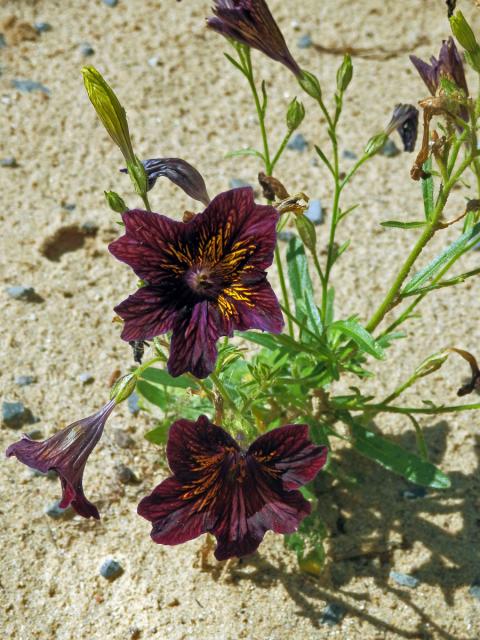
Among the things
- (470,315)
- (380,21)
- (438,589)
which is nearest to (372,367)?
(470,315)

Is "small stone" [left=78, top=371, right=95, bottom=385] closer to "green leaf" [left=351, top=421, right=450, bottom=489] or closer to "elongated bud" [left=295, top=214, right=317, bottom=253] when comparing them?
"green leaf" [left=351, top=421, right=450, bottom=489]

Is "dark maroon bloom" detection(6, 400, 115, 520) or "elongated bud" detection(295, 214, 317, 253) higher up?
"elongated bud" detection(295, 214, 317, 253)

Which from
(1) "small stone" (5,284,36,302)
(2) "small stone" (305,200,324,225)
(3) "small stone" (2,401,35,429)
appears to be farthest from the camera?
(2) "small stone" (305,200,324,225)

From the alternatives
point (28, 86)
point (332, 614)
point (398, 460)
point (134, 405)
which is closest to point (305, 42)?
point (28, 86)

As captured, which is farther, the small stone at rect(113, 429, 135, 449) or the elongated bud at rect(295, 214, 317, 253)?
the small stone at rect(113, 429, 135, 449)

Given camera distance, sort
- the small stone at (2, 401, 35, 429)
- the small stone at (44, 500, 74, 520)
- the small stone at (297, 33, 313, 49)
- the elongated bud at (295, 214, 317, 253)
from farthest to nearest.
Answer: the small stone at (297, 33, 313, 49), the small stone at (2, 401, 35, 429), the small stone at (44, 500, 74, 520), the elongated bud at (295, 214, 317, 253)

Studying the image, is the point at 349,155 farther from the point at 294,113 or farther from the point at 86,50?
the point at 294,113

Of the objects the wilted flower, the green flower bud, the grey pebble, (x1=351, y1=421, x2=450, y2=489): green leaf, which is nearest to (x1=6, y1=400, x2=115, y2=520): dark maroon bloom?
the wilted flower

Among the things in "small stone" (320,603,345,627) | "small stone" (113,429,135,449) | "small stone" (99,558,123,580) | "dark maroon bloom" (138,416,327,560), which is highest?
"dark maroon bloom" (138,416,327,560)
